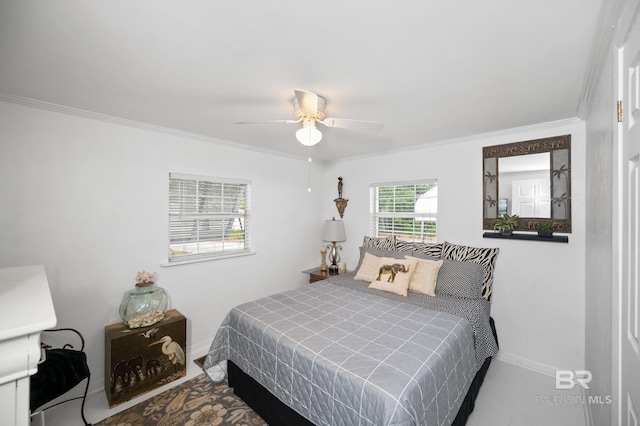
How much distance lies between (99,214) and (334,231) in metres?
2.72

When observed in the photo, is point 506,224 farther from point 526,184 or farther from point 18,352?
point 18,352

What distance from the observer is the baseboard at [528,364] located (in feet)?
8.39

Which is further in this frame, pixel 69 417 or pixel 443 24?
pixel 69 417

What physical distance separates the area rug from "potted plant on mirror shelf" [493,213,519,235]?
2.80 meters

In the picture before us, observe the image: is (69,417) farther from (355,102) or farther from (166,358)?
(355,102)

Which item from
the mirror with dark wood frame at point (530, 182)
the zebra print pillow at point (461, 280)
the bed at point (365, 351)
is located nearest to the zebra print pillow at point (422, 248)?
the bed at point (365, 351)

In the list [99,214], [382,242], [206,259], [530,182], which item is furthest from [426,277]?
[99,214]

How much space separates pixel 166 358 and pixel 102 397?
1.80ft

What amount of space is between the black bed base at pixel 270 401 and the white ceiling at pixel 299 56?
215cm

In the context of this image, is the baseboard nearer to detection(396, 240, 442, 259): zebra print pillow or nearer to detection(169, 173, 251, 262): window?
detection(396, 240, 442, 259): zebra print pillow

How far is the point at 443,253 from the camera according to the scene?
3043mm

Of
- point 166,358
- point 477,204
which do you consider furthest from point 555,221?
point 166,358

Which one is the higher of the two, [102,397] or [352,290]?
[352,290]

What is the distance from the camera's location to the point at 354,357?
5.22 ft
